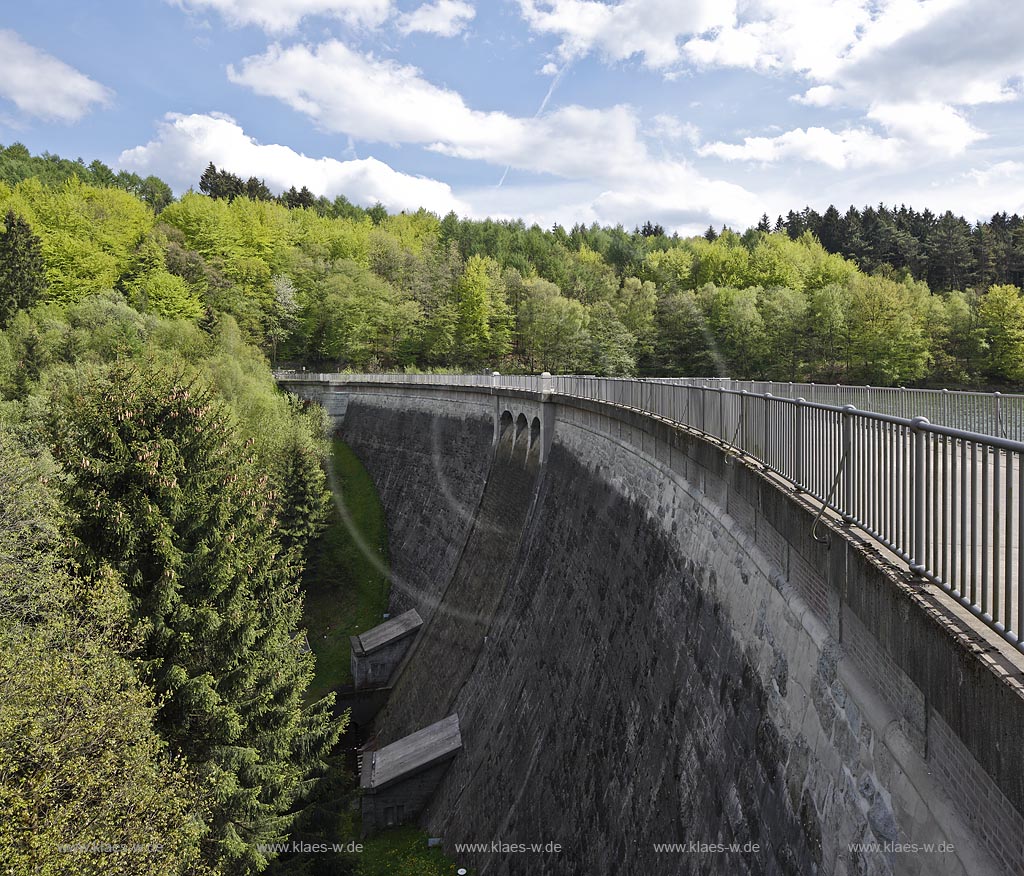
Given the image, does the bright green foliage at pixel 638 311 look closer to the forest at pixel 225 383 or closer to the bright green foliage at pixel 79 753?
the forest at pixel 225 383

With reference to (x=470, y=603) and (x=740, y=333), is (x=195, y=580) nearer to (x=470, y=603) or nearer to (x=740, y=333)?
(x=470, y=603)

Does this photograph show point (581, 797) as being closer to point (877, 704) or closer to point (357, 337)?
point (877, 704)

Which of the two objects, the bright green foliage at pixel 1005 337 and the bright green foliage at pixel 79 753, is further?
the bright green foliage at pixel 1005 337

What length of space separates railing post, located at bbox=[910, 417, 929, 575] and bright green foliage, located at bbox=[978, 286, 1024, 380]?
29699 millimetres

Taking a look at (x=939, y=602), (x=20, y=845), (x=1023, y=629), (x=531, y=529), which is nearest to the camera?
(x=1023, y=629)

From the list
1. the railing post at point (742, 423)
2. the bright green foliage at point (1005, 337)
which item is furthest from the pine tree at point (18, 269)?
the bright green foliage at point (1005, 337)

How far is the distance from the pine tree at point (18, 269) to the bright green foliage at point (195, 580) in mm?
47012

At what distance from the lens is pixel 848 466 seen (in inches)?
199

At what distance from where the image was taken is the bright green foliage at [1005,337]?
2770 cm

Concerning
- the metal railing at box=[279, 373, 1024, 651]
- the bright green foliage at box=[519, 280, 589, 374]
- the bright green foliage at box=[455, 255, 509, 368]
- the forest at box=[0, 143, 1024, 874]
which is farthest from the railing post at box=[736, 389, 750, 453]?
the bright green foliage at box=[455, 255, 509, 368]

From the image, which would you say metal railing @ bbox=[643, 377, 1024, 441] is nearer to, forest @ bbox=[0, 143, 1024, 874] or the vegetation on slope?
forest @ bbox=[0, 143, 1024, 874]

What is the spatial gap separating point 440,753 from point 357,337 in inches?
2036

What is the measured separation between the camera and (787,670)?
19.5 ft

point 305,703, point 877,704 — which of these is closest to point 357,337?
point 305,703
